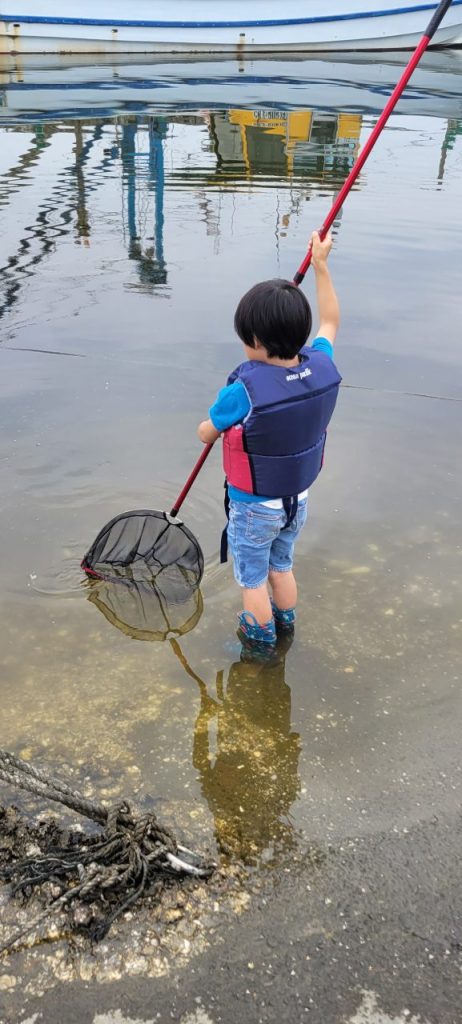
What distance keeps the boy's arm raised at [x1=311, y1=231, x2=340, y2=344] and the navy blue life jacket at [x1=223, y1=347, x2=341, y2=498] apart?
0.28 meters

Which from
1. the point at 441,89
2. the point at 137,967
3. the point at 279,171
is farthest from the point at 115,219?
the point at 441,89

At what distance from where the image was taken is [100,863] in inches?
96.1

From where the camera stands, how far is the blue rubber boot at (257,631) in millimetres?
3523

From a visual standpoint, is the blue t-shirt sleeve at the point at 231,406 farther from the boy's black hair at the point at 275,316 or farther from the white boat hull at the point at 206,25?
the white boat hull at the point at 206,25

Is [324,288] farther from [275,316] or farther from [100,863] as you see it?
[100,863]

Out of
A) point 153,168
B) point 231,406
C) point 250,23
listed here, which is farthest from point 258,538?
point 250,23

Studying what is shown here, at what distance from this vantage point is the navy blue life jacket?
2.96m

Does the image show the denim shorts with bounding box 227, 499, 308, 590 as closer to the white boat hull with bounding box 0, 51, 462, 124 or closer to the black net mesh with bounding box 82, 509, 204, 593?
the black net mesh with bounding box 82, 509, 204, 593

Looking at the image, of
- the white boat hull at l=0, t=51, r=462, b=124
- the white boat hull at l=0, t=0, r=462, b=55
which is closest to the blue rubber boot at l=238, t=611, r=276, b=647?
the white boat hull at l=0, t=51, r=462, b=124

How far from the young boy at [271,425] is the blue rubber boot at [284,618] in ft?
0.35

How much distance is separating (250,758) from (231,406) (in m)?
1.46

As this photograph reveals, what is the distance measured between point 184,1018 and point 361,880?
73cm

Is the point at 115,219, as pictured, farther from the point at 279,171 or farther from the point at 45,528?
the point at 45,528

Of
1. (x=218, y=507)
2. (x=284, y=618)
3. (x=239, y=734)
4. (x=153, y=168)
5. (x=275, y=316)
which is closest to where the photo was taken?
(x=275, y=316)
